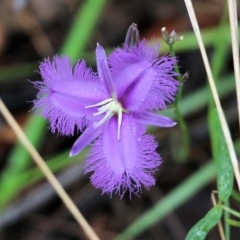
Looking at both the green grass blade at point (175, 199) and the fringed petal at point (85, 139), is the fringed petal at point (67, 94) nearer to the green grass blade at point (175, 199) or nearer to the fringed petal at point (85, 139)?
the fringed petal at point (85, 139)

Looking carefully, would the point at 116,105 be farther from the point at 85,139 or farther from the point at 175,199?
the point at 175,199

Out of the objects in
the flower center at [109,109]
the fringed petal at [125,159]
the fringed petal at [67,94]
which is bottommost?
the fringed petal at [125,159]

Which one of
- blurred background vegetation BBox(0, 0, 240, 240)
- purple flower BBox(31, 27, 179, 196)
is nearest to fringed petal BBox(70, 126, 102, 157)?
purple flower BBox(31, 27, 179, 196)

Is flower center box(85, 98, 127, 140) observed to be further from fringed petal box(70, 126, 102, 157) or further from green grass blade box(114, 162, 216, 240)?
green grass blade box(114, 162, 216, 240)

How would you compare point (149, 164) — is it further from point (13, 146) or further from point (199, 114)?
point (13, 146)

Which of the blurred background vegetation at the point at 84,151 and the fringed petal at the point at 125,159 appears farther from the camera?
the blurred background vegetation at the point at 84,151

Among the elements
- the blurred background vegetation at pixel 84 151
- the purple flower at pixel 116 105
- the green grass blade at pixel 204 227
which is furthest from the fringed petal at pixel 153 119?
the blurred background vegetation at pixel 84 151

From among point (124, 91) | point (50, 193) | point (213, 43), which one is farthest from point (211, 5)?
point (124, 91)

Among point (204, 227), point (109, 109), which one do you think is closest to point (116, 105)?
point (109, 109)
